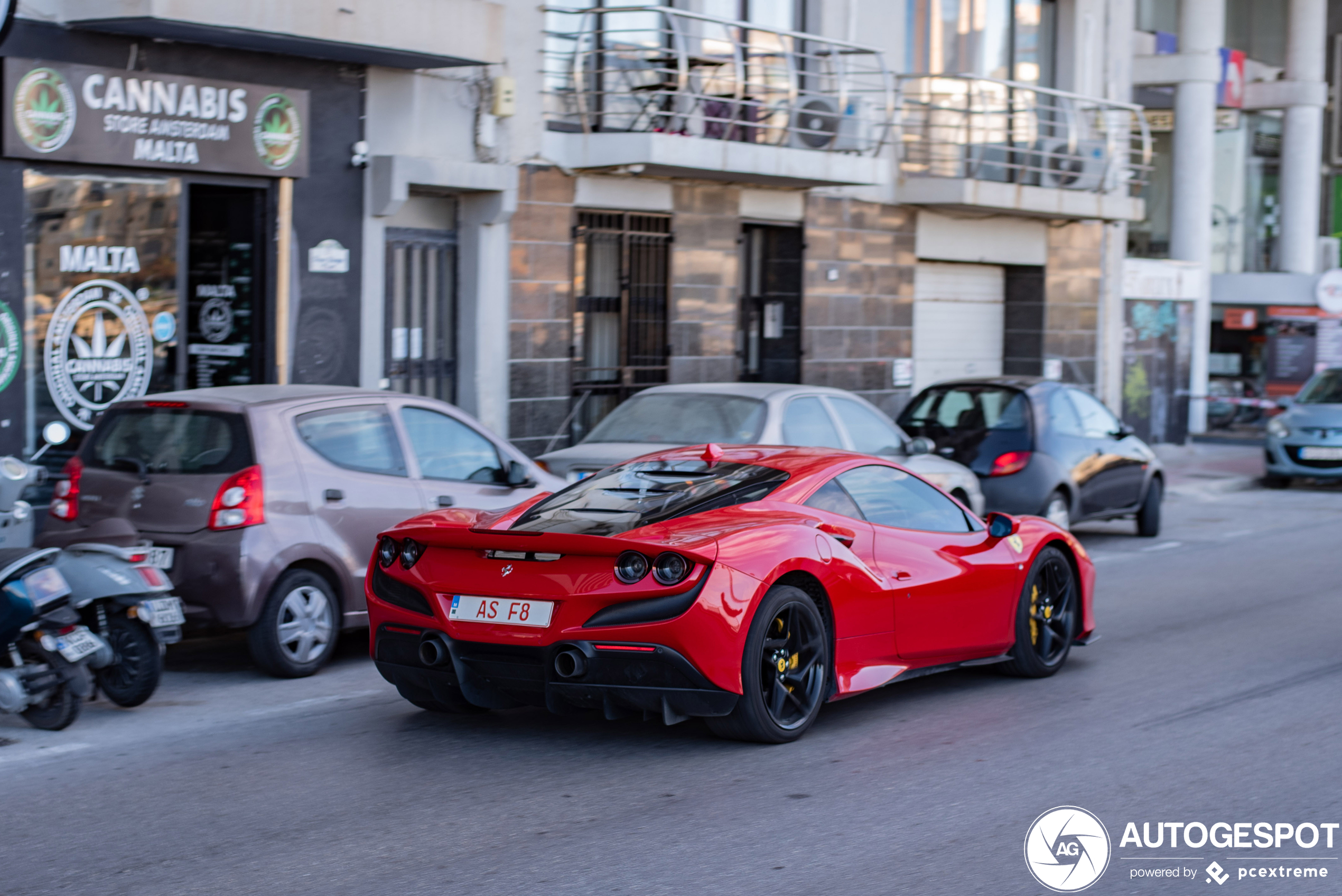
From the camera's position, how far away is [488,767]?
6445 mm

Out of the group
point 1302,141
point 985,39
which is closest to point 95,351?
point 985,39

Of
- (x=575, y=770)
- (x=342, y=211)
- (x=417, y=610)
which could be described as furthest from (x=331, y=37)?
(x=575, y=770)

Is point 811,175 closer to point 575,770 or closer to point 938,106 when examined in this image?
point 938,106

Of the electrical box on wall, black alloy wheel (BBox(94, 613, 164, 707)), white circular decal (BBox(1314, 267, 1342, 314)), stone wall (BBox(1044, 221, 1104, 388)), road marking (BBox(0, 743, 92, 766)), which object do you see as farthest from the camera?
stone wall (BBox(1044, 221, 1104, 388))

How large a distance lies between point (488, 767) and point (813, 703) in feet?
4.60

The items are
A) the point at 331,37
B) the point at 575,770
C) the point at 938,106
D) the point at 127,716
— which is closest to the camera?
the point at 575,770

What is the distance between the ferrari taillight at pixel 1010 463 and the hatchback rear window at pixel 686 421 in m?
3.48

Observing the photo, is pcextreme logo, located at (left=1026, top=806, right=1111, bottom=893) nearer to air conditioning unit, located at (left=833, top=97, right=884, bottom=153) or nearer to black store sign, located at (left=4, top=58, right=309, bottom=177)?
black store sign, located at (left=4, top=58, right=309, bottom=177)

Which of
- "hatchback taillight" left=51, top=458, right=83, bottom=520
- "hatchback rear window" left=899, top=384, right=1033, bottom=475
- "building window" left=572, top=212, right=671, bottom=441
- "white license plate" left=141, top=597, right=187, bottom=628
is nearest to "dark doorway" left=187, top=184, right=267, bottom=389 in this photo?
"building window" left=572, top=212, right=671, bottom=441

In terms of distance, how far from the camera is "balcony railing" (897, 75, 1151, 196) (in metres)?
21.0

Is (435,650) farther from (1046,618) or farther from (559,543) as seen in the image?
(1046,618)

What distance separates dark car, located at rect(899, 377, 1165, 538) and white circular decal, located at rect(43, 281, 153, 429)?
6835 millimetres

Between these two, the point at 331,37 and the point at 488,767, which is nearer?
the point at 488,767

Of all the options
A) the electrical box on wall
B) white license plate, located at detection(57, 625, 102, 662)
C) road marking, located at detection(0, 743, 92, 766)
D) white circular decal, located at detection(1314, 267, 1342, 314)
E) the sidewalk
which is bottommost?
road marking, located at detection(0, 743, 92, 766)
